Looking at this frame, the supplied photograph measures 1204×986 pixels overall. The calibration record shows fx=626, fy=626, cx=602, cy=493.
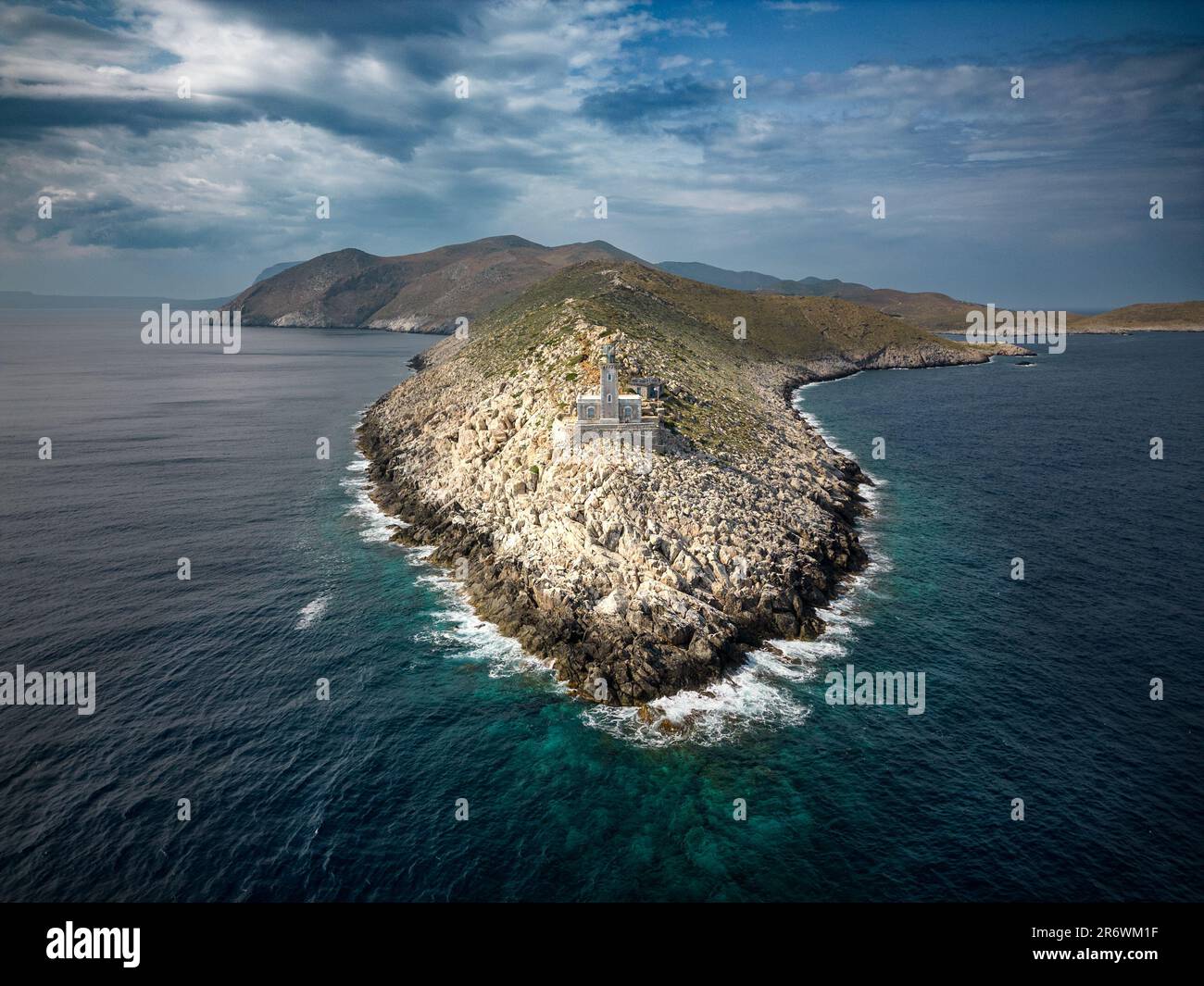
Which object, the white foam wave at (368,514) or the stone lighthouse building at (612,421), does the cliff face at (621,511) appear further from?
the stone lighthouse building at (612,421)

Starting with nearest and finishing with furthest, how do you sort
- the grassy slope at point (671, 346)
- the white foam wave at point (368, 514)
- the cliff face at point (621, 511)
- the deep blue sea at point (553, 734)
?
the deep blue sea at point (553, 734) < the cliff face at point (621, 511) < the white foam wave at point (368, 514) < the grassy slope at point (671, 346)

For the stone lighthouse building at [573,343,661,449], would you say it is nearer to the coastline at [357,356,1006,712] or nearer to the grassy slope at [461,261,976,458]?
the grassy slope at [461,261,976,458]

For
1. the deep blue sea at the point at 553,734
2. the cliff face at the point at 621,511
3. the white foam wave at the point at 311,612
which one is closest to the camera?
the deep blue sea at the point at 553,734

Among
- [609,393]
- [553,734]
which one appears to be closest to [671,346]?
[609,393]

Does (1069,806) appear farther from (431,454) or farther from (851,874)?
(431,454)

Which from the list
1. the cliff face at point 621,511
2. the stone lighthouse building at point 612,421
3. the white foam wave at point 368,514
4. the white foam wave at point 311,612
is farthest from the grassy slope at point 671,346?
the white foam wave at point 311,612

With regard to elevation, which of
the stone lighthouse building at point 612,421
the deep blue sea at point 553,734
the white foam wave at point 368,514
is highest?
the stone lighthouse building at point 612,421
